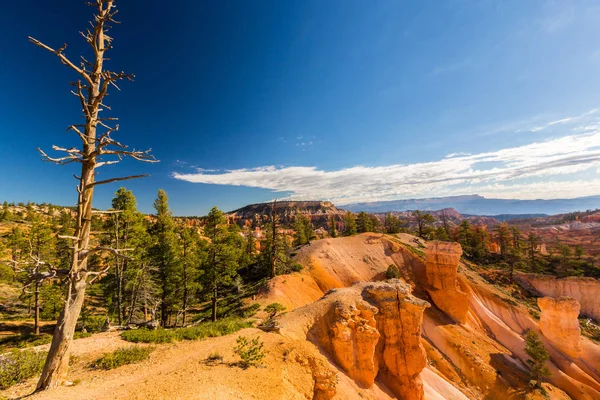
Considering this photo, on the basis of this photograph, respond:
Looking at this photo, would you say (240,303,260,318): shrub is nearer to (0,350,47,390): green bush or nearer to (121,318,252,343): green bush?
(121,318,252,343): green bush

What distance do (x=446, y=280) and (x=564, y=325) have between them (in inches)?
A: 655

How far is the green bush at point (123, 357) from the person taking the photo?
1008 centimetres

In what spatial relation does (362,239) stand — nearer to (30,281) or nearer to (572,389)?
(572,389)

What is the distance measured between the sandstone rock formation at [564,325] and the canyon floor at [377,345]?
12 centimetres

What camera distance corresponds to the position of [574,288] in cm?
4834

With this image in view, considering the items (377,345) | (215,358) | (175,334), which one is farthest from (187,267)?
(377,345)

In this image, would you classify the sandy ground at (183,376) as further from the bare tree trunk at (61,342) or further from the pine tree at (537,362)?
the pine tree at (537,362)

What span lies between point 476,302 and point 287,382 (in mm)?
44733

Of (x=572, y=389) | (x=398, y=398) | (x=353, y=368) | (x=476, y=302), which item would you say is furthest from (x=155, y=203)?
(x=572, y=389)

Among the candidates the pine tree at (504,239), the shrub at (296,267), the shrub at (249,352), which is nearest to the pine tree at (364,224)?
the shrub at (296,267)

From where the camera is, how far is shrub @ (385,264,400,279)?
43.7 m

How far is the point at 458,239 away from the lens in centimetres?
7300

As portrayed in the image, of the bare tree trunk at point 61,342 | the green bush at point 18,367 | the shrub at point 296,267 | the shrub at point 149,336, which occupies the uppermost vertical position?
the bare tree trunk at point 61,342

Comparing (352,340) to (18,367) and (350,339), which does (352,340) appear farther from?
(18,367)
